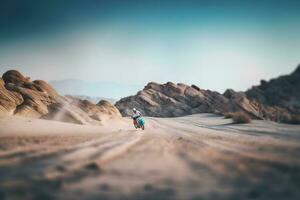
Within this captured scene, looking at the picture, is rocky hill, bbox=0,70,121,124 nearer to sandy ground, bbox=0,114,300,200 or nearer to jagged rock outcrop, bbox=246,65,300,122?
sandy ground, bbox=0,114,300,200

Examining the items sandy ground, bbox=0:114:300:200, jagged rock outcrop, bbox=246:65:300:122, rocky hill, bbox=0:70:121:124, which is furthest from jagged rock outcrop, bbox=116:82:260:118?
sandy ground, bbox=0:114:300:200

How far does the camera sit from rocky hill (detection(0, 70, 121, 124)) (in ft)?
78.8

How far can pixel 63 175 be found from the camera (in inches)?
224

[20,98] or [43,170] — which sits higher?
[20,98]

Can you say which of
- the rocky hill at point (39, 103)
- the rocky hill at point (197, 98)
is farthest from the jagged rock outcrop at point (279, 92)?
the rocky hill at point (39, 103)

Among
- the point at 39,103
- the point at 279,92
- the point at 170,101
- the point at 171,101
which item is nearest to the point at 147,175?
the point at 39,103

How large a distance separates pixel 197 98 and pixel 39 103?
6648cm

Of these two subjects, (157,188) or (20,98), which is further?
(20,98)

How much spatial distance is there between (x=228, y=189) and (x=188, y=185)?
603 mm

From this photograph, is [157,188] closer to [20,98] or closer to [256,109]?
[20,98]

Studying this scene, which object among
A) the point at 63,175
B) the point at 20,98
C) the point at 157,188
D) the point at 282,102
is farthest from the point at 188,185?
the point at 282,102

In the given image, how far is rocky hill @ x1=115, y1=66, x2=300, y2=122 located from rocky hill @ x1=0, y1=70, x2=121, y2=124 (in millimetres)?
37407

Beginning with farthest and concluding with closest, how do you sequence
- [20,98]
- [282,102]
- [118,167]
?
1. [282,102]
2. [20,98]
3. [118,167]

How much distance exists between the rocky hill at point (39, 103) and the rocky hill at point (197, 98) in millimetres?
37407
